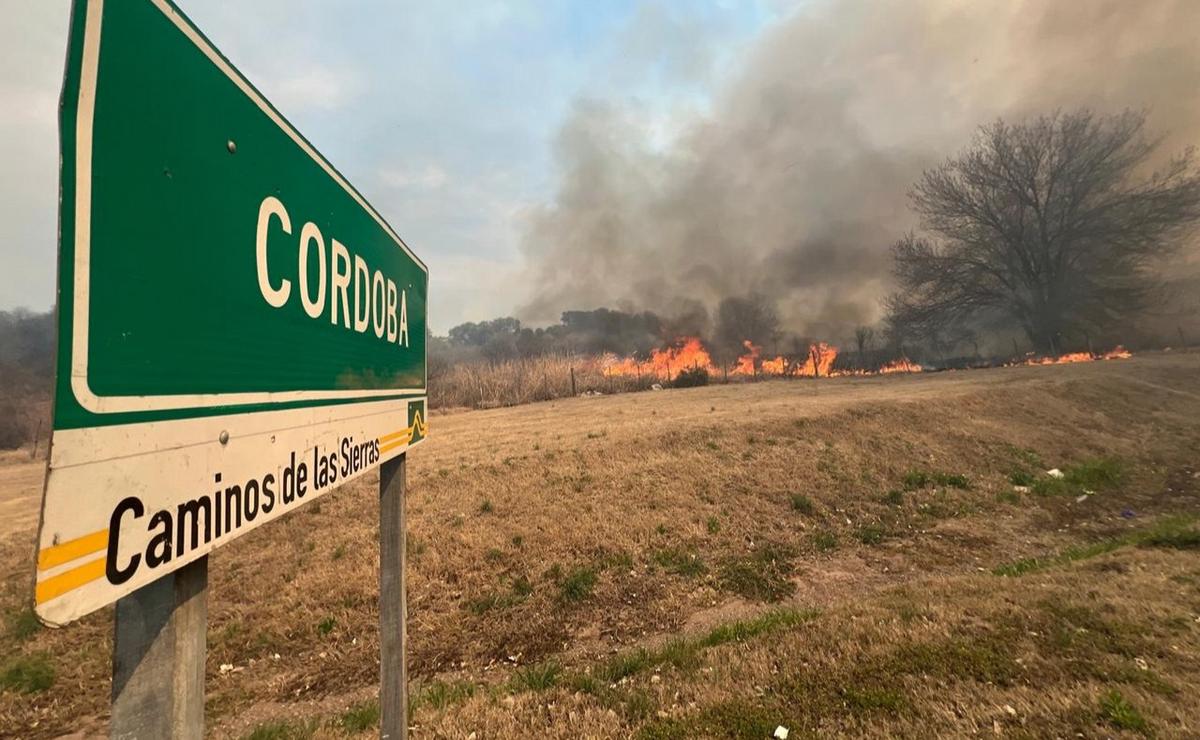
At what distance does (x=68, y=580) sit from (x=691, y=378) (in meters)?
45.8

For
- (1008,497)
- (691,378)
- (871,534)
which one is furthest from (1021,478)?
(691,378)

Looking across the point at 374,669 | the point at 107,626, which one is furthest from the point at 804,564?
the point at 107,626

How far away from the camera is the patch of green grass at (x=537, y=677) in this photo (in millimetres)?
4704

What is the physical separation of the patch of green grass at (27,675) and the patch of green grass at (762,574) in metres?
8.52

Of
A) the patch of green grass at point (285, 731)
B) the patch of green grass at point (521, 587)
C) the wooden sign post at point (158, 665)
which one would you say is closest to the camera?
the wooden sign post at point (158, 665)

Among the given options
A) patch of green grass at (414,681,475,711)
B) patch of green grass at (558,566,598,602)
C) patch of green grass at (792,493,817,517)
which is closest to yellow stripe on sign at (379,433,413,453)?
patch of green grass at (414,681,475,711)

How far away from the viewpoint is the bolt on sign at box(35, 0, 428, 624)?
943 mm

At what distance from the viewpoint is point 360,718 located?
4.50 metres

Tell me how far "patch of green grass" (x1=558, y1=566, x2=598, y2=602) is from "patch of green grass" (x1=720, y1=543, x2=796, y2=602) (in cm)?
197

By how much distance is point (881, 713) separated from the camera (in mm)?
3629

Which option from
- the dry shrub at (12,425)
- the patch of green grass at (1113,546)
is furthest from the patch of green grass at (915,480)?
the dry shrub at (12,425)

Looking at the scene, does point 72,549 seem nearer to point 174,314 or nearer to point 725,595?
point 174,314

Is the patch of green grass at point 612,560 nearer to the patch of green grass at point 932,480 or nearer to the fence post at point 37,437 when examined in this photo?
the patch of green grass at point 932,480

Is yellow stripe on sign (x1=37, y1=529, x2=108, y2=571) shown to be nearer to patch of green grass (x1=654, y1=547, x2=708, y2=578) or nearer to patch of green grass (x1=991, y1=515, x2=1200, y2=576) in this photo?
patch of green grass (x1=654, y1=547, x2=708, y2=578)
